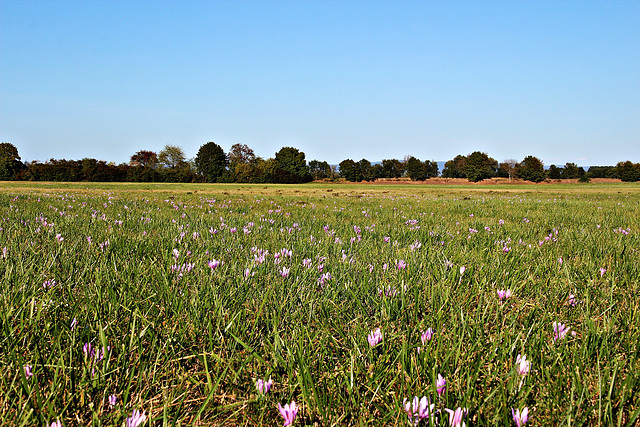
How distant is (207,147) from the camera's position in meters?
98.6

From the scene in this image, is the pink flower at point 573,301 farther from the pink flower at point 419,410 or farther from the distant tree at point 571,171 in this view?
the distant tree at point 571,171

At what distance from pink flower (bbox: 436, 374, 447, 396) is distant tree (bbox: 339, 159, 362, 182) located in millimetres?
101925

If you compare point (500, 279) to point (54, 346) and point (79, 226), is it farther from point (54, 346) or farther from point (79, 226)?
point (79, 226)

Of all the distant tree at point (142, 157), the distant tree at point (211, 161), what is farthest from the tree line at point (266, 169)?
the distant tree at point (142, 157)

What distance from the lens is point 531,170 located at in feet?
314

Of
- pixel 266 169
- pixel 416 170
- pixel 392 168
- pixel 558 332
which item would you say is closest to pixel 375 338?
pixel 558 332

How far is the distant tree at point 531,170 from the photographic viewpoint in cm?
9300

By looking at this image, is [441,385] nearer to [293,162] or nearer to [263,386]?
[263,386]

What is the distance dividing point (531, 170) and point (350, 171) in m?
50.8

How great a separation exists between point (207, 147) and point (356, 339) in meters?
104

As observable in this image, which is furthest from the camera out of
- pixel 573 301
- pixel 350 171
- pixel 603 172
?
pixel 603 172

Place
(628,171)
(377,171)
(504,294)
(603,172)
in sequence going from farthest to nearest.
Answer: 1. (377,171)
2. (603,172)
3. (628,171)
4. (504,294)

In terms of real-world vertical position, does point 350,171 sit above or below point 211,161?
below

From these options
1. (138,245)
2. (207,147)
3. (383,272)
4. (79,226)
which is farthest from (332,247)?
(207,147)
